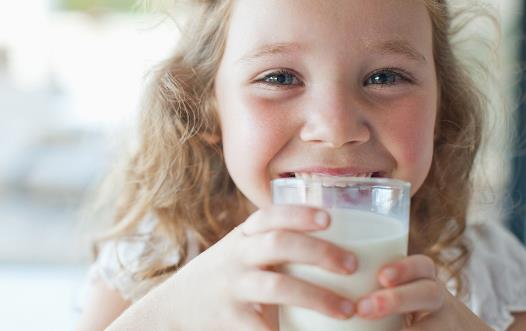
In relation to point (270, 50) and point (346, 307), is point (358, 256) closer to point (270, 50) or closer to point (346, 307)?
point (346, 307)

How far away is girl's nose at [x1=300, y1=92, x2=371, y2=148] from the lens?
1150mm

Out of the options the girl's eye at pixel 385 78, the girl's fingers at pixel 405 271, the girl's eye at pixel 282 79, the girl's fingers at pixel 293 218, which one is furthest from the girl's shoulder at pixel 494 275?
the girl's fingers at pixel 293 218

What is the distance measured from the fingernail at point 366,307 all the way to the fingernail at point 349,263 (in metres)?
0.04

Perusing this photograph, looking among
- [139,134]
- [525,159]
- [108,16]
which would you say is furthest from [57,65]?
[139,134]

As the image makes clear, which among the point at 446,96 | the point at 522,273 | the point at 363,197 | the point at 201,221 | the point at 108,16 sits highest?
the point at 108,16

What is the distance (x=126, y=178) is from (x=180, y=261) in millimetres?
263

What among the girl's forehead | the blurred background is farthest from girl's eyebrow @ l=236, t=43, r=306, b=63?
the blurred background

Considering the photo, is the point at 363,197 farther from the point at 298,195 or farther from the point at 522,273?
the point at 522,273

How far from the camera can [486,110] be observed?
1709mm

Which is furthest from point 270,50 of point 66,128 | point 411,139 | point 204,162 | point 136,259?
point 66,128

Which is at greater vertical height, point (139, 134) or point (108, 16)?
point (108, 16)

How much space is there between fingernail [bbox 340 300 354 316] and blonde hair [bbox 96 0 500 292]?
0.71 meters

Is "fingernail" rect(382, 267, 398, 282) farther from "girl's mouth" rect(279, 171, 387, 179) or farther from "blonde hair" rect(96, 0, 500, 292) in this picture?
"blonde hair" rect(96, 0, 500, 292)

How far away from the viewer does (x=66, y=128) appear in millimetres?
5812
